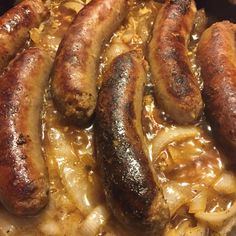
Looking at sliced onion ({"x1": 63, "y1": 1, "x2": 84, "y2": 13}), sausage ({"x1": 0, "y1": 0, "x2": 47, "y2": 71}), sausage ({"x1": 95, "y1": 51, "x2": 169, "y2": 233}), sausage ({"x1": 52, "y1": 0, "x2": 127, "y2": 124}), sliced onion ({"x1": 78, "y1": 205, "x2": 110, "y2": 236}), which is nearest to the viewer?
sausage ({"x1": 95, "y1": 51, "x2": 169, "y2": 233})

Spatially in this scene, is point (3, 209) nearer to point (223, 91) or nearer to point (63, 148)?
point (63, 148)

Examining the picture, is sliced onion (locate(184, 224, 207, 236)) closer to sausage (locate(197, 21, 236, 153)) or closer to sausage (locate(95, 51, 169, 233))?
sausage (locate(95, 51, 169, 233))

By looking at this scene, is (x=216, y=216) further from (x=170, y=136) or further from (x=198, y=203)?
(x=170, y=136)

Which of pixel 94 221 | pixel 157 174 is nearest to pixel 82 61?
pixel 157 174

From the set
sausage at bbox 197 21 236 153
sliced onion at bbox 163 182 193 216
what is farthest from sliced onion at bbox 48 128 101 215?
sausage at bbox 197 21 236 153

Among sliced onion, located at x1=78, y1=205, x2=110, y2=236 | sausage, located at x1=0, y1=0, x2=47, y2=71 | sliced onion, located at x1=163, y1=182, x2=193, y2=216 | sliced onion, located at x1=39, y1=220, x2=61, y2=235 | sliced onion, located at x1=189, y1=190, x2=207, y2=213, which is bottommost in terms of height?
sliced onion, located at x1=189, y1=190, x2=207, y2=213
